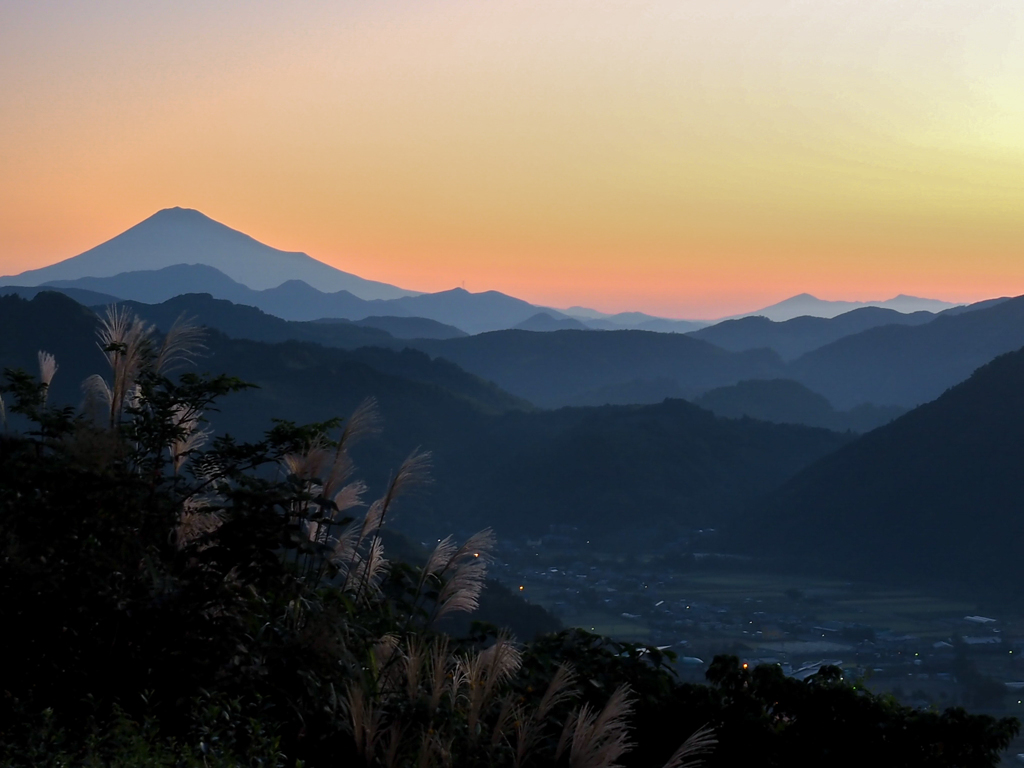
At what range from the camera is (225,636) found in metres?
3.69

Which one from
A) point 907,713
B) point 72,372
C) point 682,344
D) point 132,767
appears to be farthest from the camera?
point 682,344

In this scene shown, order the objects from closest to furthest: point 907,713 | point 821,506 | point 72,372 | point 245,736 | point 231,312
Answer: point 245,736 < point 907,713 < point 72,372 < point 821,506 < point 231,312

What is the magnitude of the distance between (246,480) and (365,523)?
45.3 inches

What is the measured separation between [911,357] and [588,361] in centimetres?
6080

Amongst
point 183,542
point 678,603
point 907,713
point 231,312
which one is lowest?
point 678,603

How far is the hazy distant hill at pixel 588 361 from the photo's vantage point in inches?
6506

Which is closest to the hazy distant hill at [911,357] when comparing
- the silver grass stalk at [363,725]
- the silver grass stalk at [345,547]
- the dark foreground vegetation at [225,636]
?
the silver grass stalk at [345,547]

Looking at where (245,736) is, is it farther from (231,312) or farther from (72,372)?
(231,312)

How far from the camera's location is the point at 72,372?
46.5 metres

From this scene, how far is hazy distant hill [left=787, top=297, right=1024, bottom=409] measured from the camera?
151500 millimetres

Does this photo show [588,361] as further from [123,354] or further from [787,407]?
[123,354]

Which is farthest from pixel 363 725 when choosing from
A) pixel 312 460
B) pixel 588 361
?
pixel 588 361

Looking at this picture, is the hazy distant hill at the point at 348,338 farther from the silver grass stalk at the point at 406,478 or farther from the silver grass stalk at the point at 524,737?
the silver grass stalk at the point at 524,737

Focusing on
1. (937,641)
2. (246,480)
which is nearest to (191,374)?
(246,480)
